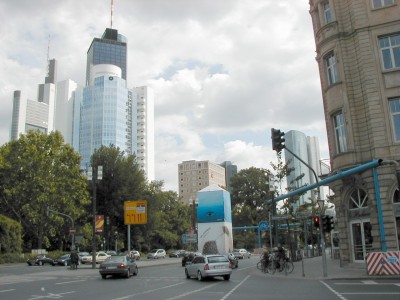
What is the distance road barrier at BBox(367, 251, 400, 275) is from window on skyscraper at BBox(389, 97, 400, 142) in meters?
7.59

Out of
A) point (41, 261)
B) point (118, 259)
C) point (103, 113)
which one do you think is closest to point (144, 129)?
point (103, 113)

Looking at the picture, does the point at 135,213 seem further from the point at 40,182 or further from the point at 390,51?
the point at 390,51

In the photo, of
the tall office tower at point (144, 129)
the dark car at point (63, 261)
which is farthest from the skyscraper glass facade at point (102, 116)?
the dark car at point (63, 261)

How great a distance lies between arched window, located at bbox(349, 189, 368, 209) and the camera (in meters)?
27.6

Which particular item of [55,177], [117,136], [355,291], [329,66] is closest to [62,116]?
[117,136]

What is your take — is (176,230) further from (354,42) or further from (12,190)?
(354,42)

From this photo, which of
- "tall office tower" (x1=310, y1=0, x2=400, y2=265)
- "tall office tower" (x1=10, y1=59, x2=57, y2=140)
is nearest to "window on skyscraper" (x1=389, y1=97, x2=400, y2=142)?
"tall office tower" (x1=310, y1=0, x2=400, y2=265)

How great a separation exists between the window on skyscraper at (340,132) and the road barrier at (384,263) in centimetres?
849

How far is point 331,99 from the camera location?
29.8 metres

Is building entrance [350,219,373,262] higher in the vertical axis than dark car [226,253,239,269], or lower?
higher

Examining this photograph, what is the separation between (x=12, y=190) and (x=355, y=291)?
5139 centimetres

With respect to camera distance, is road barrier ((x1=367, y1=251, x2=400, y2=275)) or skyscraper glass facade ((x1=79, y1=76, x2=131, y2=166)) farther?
skyscraper glass facade ((x1=79, y1=76, x2=131, y2=166))

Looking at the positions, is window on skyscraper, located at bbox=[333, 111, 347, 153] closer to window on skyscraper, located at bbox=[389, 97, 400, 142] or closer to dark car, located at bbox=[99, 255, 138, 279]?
window on skyscraper, located at bbox=[389, 97, 400, 142]

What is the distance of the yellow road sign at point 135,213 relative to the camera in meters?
48.2
